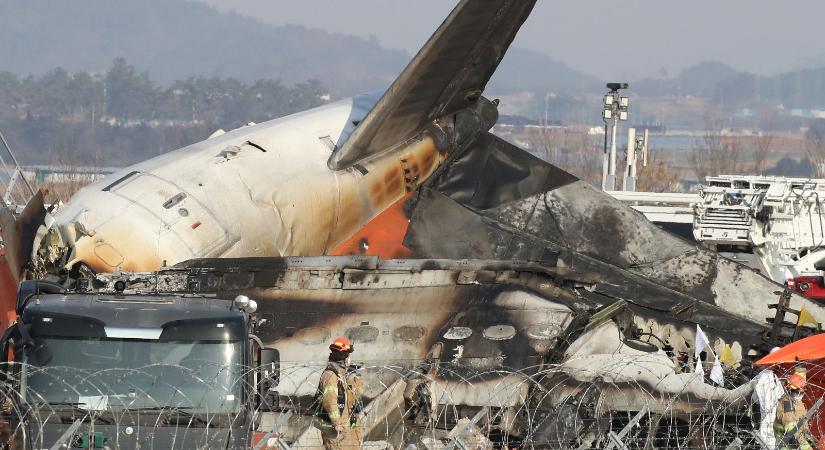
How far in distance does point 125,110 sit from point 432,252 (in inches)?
6649

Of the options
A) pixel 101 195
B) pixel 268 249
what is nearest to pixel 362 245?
pixel 268 249

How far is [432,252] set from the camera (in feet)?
75.8

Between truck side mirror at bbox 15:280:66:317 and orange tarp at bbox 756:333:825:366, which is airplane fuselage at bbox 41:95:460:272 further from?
orange tarp at bbox 756:333:825:366

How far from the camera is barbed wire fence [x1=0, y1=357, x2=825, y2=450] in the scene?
12.0m

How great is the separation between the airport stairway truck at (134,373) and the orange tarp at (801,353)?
6.16 meters

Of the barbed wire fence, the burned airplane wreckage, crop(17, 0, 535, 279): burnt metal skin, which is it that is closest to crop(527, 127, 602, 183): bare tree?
the burned airplane wreckage

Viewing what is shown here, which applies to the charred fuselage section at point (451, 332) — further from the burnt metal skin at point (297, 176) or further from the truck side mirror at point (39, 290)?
the truck side mirror at point (39, 290)

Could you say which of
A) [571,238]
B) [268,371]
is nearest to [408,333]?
[268,371]

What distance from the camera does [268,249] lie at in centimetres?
1988

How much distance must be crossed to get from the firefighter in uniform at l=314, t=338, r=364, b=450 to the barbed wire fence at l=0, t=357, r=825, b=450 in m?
0.32

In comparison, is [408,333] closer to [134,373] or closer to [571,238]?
[134,373]

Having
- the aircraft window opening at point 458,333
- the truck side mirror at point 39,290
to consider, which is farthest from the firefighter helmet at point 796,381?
the truck side mirror at point 39,290

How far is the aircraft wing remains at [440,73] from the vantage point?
21703mm

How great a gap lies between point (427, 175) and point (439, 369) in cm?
782
